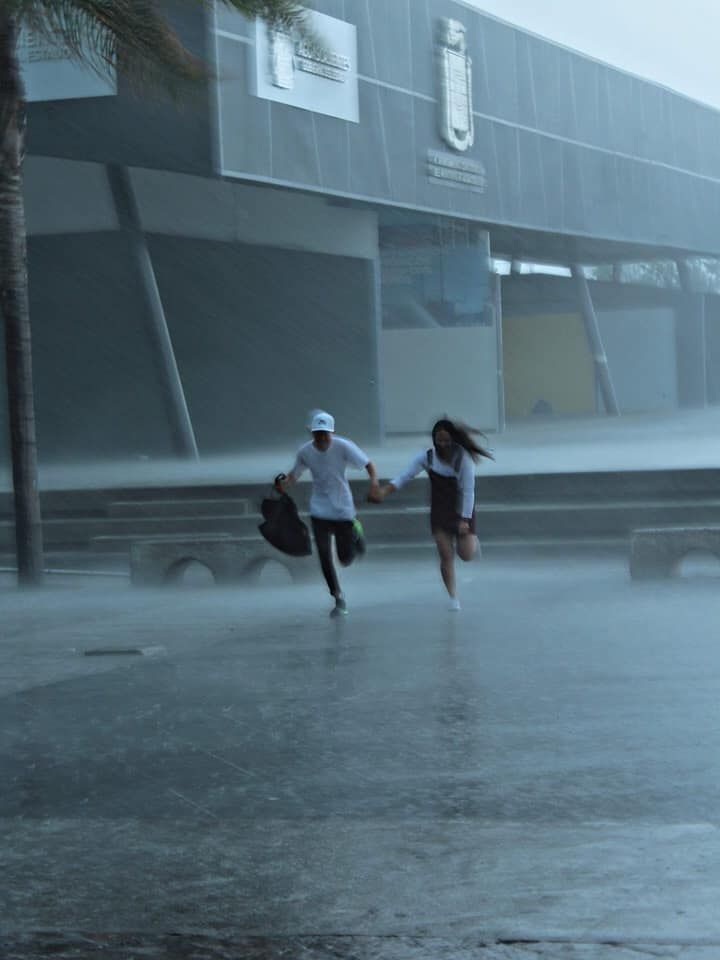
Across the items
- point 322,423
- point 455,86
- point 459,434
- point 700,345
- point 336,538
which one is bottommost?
point 336,538

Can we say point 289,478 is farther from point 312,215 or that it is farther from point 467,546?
point 312,215

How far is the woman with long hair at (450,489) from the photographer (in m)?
13.3

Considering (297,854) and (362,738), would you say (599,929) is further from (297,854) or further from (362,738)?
(362,738)

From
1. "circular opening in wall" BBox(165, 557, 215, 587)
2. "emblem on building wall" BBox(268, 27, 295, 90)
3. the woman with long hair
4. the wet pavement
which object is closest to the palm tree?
"circular opening in wall" BBox(165, 557, 215, 587)

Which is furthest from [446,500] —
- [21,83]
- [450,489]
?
[21,83]

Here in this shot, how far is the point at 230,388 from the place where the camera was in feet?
111

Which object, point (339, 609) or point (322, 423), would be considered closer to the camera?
point (339, 609)

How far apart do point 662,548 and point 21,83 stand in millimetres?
7190

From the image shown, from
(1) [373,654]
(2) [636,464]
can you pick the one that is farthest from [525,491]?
(1) [373,654]

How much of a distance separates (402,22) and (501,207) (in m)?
5.51

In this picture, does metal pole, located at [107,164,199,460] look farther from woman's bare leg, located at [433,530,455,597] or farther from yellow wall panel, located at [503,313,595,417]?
yellow wall panel, located at [503,313,595,417]

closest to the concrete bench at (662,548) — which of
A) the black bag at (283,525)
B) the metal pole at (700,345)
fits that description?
the black bag at (283,525)

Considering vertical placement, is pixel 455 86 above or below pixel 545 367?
above

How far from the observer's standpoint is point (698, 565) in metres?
16.3
